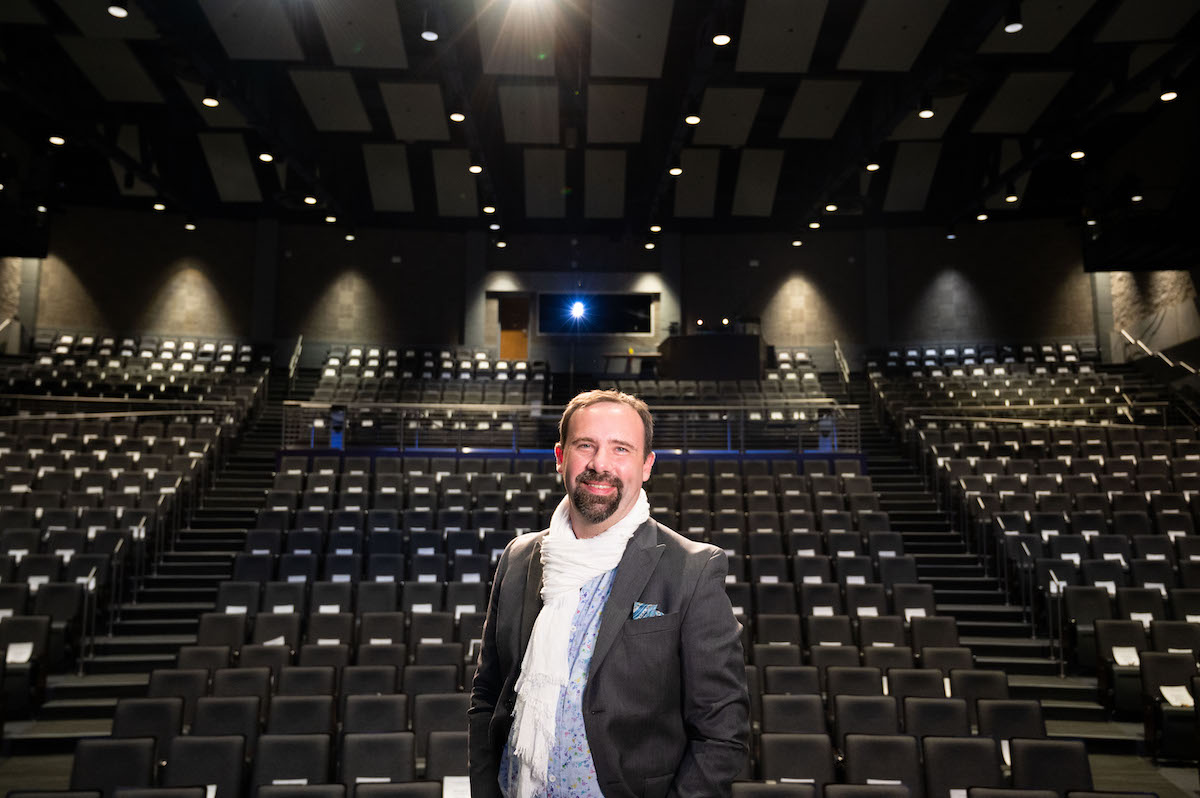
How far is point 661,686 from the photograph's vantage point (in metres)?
1.68

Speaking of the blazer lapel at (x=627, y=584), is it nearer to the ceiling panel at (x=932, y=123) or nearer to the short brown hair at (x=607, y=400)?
the short brown hair at (x=607, y=400)

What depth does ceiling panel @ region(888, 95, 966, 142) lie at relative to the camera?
1392 cm

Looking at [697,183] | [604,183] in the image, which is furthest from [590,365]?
[697,183]

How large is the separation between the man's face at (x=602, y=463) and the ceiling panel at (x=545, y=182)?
15009mm

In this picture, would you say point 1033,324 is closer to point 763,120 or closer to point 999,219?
point 999,219

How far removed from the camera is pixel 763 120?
49.0ft

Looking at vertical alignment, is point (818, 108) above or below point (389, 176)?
below

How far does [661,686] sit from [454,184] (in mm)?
16879

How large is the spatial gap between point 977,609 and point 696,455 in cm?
416

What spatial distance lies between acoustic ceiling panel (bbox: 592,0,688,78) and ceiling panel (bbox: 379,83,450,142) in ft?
9.27

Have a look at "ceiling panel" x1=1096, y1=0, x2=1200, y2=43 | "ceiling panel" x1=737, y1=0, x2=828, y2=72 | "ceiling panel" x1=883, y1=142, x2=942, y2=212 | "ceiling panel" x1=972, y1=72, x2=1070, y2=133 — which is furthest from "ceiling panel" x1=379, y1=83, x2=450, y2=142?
"ceiling panel" x1=1096, y1=0, x2=1200, y2=43

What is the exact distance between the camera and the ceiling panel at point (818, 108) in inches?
526

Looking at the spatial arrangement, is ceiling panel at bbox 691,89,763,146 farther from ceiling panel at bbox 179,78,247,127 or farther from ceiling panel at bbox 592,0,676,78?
ceiling panel at bbox 179,78,247,127

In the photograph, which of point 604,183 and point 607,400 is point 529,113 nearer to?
point 604,183
